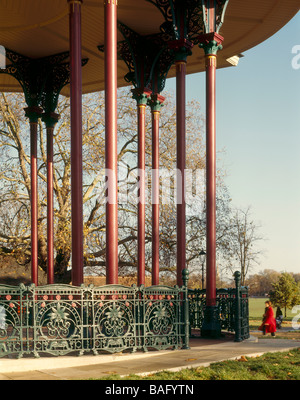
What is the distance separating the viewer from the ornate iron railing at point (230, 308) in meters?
12.5

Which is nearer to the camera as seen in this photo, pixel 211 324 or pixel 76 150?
pixel 76 150

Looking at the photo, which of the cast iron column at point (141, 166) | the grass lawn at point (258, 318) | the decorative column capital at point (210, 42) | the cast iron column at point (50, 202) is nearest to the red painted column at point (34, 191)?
the cast iron column at point (50, 202)

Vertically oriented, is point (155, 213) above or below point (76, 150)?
below

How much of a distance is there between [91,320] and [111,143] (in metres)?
3.07

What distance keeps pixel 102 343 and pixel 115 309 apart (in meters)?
0.59

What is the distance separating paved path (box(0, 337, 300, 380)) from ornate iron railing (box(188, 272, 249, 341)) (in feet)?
5.50

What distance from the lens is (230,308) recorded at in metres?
13.1

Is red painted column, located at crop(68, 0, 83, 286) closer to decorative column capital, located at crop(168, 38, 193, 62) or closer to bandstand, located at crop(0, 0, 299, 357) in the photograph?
bandstand, located at crop(0, 0, 299, 357)

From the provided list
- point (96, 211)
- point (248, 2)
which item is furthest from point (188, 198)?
point (248, 2)

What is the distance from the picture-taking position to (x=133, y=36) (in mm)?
16250

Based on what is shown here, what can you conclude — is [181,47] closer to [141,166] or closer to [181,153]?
Result: [181,153]

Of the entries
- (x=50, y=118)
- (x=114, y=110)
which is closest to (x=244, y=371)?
(x=114, y=110)
